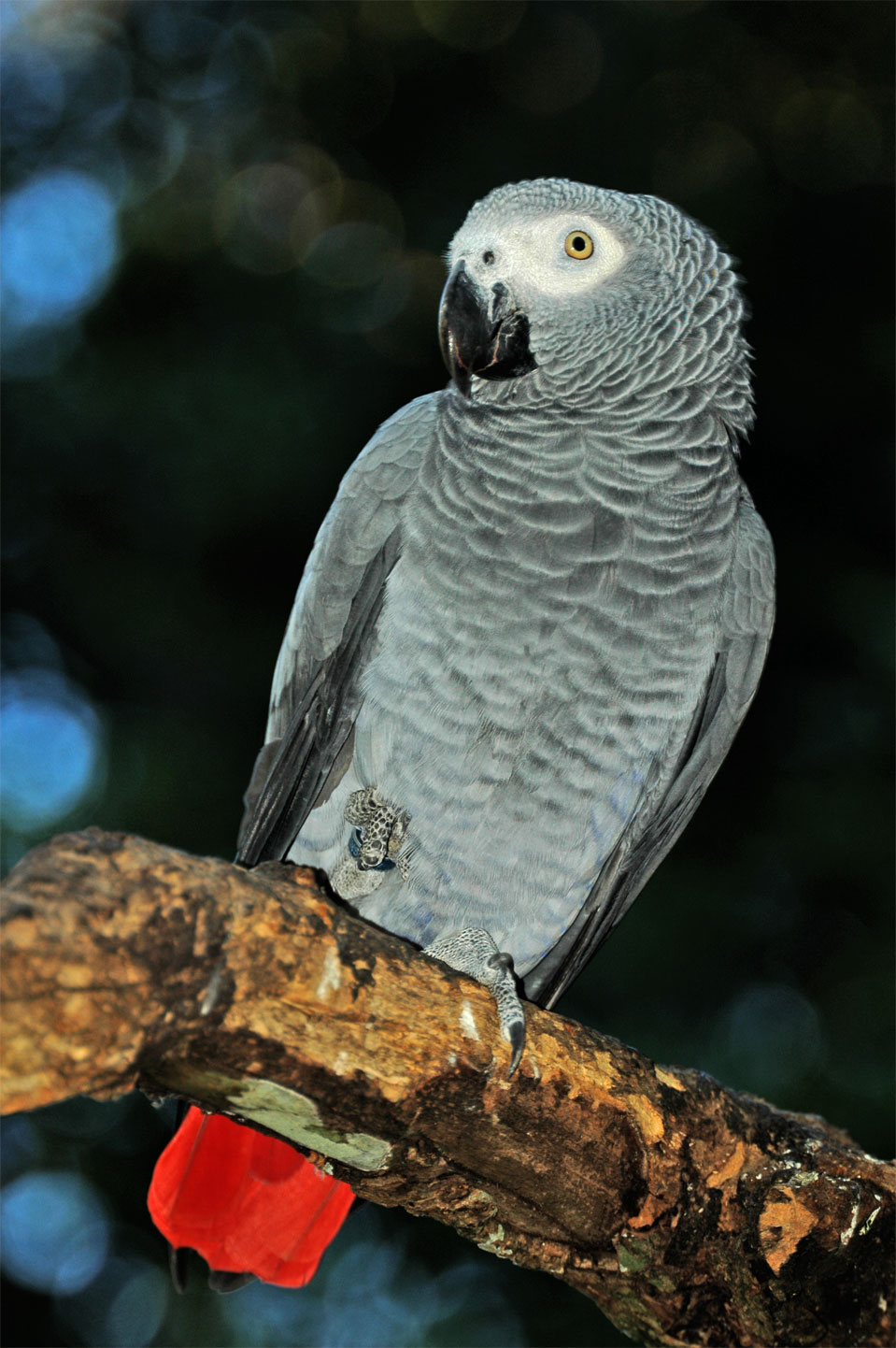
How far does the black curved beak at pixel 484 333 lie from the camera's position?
1.39m

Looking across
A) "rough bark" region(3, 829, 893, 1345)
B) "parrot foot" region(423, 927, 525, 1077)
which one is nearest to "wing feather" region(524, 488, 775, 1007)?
"parrot foot" region(423, 927, 525, 1077)

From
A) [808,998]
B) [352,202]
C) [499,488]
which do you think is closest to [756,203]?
[352,202]

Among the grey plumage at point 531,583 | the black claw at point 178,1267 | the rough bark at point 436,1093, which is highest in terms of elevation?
the grey plumage at point 531,583

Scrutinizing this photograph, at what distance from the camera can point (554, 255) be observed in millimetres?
1403

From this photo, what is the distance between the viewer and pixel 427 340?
2.53 metres

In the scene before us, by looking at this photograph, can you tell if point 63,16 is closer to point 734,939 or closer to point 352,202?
point 352,202

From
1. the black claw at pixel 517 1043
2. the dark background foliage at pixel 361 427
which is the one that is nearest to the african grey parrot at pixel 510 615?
→ the black claw at pixel 517 1043

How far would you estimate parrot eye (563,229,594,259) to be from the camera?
141 cm

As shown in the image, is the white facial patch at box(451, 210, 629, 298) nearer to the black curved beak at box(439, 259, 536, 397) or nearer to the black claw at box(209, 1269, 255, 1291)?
the black curved beak at box(439, 259, 536, 397)

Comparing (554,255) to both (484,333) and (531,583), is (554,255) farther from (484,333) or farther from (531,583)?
(531,583)

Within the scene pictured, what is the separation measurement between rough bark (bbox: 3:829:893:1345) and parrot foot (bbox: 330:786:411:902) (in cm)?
41

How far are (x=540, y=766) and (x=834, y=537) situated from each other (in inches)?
56.0

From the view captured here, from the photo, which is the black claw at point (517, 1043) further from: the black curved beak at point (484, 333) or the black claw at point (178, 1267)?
the black curved beak at point (484, 333)

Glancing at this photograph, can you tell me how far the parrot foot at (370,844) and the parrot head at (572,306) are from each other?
1.96 ft
